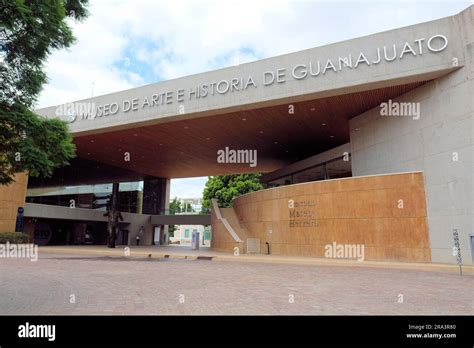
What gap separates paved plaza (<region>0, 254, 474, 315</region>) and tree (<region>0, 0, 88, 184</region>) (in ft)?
9.15

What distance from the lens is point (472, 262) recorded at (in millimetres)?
14430

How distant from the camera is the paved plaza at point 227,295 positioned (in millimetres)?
6383

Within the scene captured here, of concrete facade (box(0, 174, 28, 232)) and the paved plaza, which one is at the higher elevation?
concrete facade (box(0, 174, 28, 232))

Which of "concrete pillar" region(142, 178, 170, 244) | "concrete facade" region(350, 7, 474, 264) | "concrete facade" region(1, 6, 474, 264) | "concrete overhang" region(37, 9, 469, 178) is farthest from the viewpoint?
"concrete pillar" region(142, 178, 170, 244)

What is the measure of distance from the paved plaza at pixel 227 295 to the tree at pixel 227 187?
32751 mm

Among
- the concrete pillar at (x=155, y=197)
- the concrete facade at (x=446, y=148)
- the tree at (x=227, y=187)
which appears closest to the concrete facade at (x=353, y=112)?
the concrete facade at (x=446, y=148)

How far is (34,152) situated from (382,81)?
1543 centimetres

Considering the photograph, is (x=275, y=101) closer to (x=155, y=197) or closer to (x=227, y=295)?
(x=227, y=295)

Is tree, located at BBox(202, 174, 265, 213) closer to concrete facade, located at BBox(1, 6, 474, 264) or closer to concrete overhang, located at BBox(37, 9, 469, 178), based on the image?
concrete overhang, located at BBox(37, 9, 469, 178)

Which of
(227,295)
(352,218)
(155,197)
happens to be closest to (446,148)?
(352,218)

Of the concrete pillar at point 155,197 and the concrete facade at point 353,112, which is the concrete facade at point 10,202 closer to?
the concrete facade at point 353,112

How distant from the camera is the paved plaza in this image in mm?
6383

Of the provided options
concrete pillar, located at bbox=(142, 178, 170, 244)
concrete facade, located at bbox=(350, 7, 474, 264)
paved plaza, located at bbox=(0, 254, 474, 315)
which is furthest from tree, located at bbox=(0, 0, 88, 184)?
concrete pillar, located at bbox=(142, 178, 170, 244)

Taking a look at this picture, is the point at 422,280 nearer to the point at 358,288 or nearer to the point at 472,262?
the point at 358,288
